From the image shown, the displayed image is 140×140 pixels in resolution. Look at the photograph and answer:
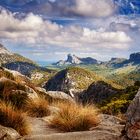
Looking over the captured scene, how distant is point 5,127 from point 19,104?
19.5 ft

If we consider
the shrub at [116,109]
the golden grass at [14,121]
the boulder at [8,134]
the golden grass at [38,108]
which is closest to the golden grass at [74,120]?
the golden grass at [14,121]

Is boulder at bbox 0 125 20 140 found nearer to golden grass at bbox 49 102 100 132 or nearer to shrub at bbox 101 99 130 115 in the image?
golden grass at bbox 49 102 100 132

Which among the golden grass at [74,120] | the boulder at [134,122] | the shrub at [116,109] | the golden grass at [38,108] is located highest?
the boulder at [134,122]

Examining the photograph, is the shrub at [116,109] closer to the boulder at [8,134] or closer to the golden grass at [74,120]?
the golden grass at [74,120]

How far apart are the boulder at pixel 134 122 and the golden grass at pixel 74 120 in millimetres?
3015

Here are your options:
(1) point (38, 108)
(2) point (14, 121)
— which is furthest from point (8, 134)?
(1) point (38, 108)

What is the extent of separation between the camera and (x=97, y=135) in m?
10.0

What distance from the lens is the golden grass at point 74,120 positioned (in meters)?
12.1

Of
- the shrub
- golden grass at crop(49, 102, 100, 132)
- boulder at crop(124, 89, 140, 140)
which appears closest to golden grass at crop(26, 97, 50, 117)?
golden grass at crop(49, 102, 100, 132)

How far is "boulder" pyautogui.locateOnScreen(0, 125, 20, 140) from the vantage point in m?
10.5

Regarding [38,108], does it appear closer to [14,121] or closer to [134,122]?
[14,121]

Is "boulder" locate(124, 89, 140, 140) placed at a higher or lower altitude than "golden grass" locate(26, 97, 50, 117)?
higher

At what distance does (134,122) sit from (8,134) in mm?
3864

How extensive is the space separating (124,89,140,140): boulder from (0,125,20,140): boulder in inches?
135
